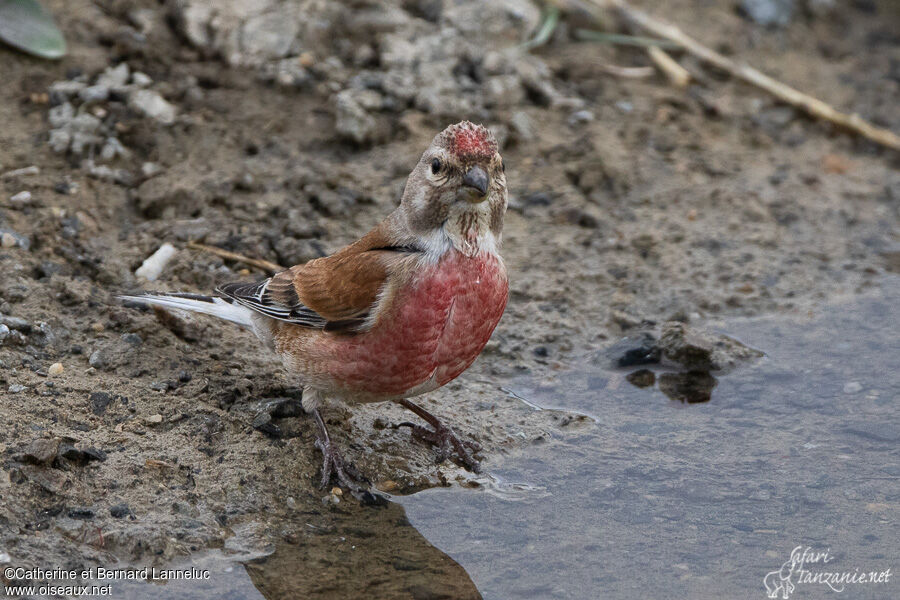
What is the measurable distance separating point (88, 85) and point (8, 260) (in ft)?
4.84

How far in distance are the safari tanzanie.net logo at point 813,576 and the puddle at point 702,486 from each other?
3cm

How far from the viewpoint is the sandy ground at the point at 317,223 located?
4062 mm

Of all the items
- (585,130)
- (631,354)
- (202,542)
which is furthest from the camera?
(585,130)

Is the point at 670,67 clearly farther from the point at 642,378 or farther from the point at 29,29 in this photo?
the point at 29,29

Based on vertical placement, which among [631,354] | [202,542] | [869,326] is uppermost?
[869,326]

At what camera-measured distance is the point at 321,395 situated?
4.41 metres

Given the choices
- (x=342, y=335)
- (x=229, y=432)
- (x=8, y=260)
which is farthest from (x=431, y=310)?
(x=8, y=260)

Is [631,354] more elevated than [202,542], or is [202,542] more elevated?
[631,354]

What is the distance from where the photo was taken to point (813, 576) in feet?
12.5

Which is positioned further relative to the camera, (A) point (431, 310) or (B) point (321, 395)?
(B) point (321, 395)

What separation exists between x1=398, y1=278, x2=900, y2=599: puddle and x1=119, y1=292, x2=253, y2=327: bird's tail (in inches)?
46.9

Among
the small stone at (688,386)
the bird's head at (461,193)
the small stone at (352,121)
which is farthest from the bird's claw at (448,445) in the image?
the small stone at (352,121)

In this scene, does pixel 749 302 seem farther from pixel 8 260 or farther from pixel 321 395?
pixel 8 260

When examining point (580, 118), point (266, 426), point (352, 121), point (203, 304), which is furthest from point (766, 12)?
point (266, 426)
